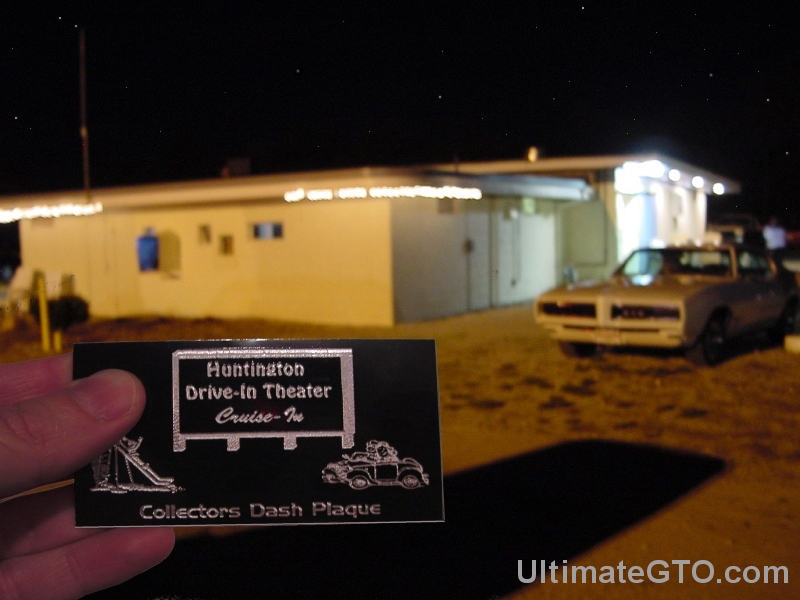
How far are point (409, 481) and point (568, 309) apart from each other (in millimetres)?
8617

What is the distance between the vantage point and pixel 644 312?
31.6 feet

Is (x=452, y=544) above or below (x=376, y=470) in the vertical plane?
below

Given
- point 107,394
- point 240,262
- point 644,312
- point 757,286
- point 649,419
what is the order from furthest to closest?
point 240,262
point 757,286
point 644,312
point 649,419
point 107,394

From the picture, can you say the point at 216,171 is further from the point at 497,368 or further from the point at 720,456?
the point at 720,456

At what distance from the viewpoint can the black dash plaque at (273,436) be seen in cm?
189

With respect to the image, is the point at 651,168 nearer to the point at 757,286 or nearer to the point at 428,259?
the point at 428,259

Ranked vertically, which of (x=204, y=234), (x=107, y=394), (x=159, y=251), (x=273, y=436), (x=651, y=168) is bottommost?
(x=273, y=436)

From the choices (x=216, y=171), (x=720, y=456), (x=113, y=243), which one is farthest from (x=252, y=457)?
(x=216, y=171)

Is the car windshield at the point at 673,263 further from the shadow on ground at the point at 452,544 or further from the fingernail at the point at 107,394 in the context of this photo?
the fingernail at the point at 107,394

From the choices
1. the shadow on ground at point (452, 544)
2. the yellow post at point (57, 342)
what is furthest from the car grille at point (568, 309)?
the yellow post at point (57, 342)

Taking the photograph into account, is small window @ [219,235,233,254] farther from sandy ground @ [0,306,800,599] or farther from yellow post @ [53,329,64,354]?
yellow post @ [53,329,64,354]

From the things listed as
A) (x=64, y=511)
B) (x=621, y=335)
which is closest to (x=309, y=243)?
(x=621, y=335)

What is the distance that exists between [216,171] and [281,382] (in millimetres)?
24439

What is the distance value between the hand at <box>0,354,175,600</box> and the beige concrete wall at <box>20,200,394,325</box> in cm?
1253
